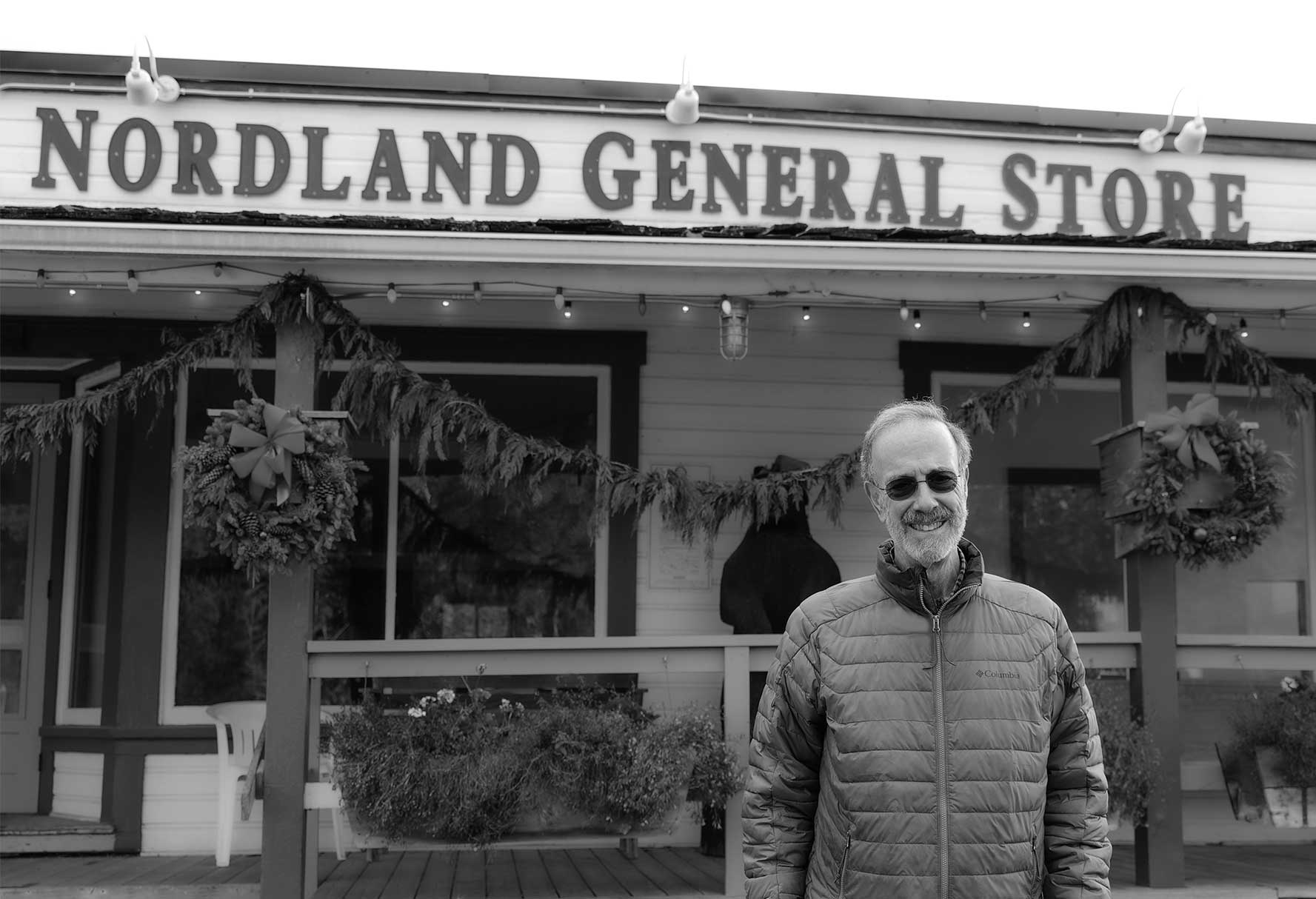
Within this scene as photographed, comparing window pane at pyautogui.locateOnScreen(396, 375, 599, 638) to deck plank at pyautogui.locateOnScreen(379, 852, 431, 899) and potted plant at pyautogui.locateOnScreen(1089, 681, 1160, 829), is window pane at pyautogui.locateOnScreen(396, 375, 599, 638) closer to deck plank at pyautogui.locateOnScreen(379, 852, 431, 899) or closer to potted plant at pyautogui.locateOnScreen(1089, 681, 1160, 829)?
deck plank at pyautogui.locateOnScreen(379, 852, 431, 899)

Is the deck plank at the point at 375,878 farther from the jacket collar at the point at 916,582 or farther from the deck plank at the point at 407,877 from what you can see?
the jacket collar at the point at 916,582

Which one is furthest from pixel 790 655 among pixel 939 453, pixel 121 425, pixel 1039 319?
pixel 121 425

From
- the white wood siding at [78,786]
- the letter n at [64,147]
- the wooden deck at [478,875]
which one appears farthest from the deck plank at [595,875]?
the letter n at [64,147]

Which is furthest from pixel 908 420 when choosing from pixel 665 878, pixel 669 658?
pixel 665 878

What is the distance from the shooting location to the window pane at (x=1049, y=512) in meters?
7.25

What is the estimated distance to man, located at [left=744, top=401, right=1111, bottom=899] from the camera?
2.11 m

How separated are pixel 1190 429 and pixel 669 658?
235cm

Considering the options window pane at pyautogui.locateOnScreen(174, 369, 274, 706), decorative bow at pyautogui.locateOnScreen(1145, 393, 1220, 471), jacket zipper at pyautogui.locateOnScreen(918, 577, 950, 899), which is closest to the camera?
jacket zipper at pyautogui.locateOnScreen(918, 577, 950, 899)

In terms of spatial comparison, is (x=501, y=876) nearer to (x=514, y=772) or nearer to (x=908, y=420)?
(x=514, y=772)

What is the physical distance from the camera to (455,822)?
16.3 ft

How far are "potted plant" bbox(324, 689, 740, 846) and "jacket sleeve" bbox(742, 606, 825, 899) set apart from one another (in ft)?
9.26

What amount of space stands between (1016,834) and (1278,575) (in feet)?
20.2

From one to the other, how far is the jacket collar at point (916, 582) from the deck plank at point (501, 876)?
337 centimetres

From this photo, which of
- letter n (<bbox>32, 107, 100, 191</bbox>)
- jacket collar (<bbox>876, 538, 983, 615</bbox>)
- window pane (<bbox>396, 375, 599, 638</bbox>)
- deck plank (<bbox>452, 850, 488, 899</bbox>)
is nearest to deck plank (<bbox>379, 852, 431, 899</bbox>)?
deck plank (<bbox>452, 850, 488, 899</bbox>)
